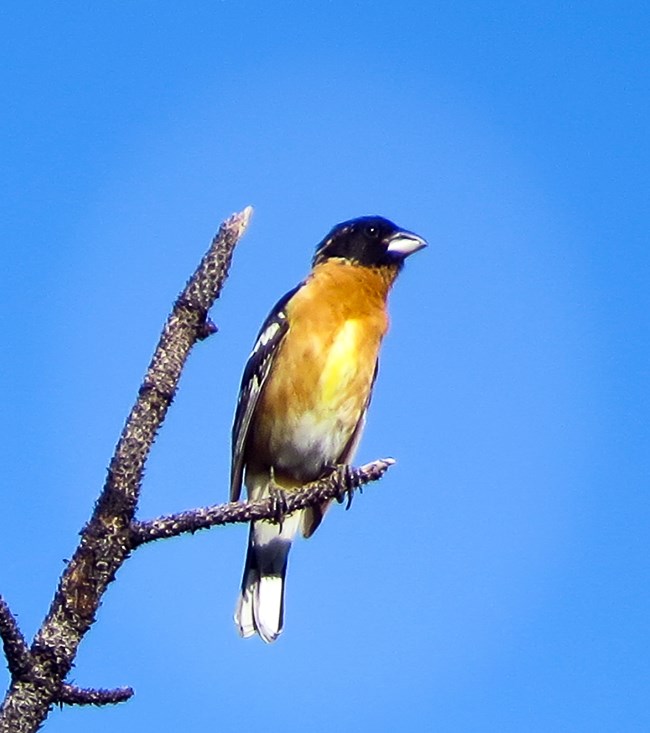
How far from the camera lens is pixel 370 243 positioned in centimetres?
827

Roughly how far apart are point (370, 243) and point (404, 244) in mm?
240

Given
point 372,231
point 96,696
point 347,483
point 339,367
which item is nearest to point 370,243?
point 372,231

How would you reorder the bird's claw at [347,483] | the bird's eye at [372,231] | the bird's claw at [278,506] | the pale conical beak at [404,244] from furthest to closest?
the bird's eye at [372,231] < the pale conical beak at [404,244] < the bird's claw at [347,483] < the bird's claw at [278,506]

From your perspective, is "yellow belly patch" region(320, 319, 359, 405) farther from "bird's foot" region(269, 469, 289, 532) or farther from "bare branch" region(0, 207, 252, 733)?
"bare branch" region(0, 207, 252, 733)

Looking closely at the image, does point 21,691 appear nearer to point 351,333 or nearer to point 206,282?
point 206,282

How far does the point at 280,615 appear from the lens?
298 inches

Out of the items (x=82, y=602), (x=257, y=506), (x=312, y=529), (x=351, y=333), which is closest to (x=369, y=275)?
(x=351, y=333)

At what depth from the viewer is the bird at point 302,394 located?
7.48 m

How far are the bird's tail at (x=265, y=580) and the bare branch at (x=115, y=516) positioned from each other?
12.5 feet

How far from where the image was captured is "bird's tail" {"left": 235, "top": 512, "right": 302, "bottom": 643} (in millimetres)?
7418

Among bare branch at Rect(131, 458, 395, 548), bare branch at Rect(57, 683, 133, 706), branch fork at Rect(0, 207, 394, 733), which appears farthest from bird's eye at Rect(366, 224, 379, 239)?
bare branch at Rect(57, 683, 133, 706)

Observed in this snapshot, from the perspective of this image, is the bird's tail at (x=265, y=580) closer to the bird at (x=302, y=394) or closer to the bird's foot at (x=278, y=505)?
the bird at (x=302, y=394)

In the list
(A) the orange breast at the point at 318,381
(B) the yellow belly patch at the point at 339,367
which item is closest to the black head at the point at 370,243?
(A) the orange breast at the point at 318,381

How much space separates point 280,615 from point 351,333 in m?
1.79
